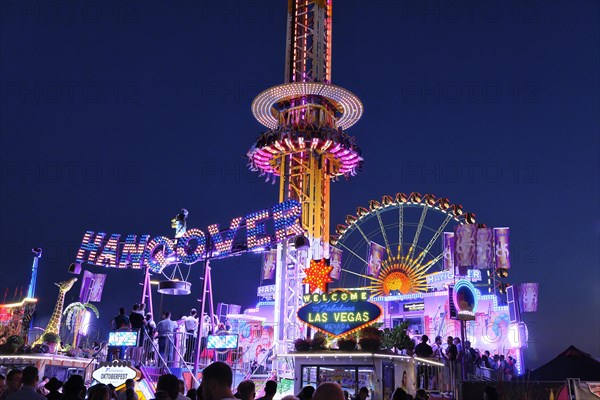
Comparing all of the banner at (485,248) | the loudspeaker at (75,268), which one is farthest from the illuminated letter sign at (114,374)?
the banner at (485,248)

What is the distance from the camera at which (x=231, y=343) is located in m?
18.8

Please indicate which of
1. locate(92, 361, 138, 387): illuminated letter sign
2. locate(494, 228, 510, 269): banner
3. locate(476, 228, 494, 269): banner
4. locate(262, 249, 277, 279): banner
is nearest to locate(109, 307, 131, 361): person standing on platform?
locate(92, 361, 138, 387): illuminated letter sign

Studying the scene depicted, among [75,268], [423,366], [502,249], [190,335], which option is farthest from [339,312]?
[502,249]

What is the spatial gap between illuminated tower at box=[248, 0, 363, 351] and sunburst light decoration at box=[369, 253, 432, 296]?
921cm

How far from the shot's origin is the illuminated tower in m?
30.5

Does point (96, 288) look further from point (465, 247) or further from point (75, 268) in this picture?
point (465, 247)

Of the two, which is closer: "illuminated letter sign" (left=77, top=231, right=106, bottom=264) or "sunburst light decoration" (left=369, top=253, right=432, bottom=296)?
"illuminated letter sign" (left=77, top=231, right=106, bottom=264)

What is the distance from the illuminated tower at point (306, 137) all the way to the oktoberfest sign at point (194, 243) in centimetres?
472

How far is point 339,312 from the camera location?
57.4ft

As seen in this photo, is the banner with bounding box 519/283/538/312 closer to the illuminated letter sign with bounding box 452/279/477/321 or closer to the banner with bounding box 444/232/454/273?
the banner with bounding box 444/232/454/273

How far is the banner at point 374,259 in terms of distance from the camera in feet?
135

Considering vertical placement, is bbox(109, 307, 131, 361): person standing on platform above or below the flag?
below

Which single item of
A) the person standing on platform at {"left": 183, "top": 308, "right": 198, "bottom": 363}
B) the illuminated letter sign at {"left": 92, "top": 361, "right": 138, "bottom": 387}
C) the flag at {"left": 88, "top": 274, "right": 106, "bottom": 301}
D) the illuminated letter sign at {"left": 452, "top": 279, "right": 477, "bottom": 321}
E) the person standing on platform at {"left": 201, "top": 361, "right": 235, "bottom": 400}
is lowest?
the illuminated letter sign at {"left": 92, "top": 361, "right": 138, "bottom": 387}

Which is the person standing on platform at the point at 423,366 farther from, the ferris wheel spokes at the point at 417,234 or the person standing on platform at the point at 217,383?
the ferris wheel spokes at the point at 417,234
